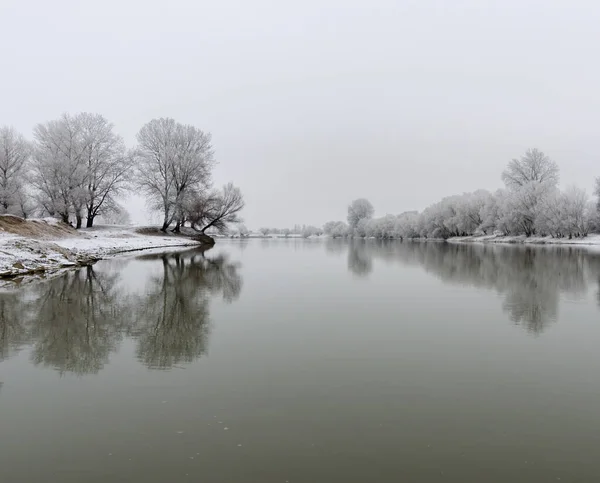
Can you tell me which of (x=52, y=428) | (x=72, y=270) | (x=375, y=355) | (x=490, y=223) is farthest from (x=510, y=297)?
(x=490, y=223)

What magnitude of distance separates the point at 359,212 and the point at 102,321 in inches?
4939

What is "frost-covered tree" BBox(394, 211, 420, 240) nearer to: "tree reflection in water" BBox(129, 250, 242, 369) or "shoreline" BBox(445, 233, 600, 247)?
"shoreline" BBox(445, 233, 600, 247)

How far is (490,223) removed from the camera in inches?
2872

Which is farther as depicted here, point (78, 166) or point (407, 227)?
point (407, 227)

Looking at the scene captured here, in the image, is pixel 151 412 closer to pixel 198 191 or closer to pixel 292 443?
pixel 292 443

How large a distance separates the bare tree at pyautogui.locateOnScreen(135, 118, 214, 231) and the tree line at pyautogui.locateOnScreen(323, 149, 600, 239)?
50146 mm

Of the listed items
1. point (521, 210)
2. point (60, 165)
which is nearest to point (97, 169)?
point (60, 165)

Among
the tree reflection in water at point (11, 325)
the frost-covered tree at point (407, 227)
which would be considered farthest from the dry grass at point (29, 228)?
the frost-covered tree at point (407, 227)

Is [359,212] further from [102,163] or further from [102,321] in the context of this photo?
[102,321]

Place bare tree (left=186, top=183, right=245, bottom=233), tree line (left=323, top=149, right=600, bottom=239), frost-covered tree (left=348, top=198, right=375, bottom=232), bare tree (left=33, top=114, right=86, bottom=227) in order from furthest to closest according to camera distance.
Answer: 1. frost-covered tree (left=348, top=198, right=375, bottom=232)
2. tree line (left=323, top=149, right=600, bottom=239)
3. bare tree (left=186, top=183, right=245, bottom=233)
4. bare tree (left=33, top=114, right=86, bottom=227)

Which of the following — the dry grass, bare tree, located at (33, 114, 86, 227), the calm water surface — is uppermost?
bare tree, located at (33, 114, 86, 227)

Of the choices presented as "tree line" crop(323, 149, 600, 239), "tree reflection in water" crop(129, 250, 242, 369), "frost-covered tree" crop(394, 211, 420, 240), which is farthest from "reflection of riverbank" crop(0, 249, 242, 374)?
"frost-covered tree" crop(394, 211, 420, 240)

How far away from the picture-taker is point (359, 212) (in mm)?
130875

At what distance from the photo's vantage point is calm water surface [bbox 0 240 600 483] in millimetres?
3293
